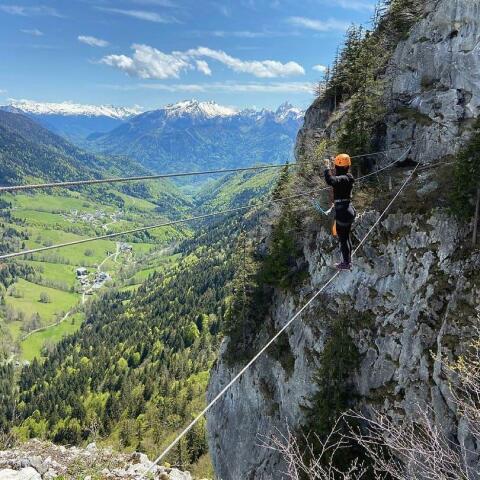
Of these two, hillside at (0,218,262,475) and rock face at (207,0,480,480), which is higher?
rock face at (207,0,480,480)

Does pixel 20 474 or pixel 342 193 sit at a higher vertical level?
pixel 342 193

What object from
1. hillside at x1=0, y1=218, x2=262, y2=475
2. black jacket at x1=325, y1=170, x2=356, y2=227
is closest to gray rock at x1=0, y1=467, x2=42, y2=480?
black jacket at x1=325, y1=170, x2=356, y2=227

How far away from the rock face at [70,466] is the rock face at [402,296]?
300 inches

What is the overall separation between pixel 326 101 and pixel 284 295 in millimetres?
29427

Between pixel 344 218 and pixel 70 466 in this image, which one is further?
pixel 70 466

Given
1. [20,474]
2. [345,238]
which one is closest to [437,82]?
[345,238]

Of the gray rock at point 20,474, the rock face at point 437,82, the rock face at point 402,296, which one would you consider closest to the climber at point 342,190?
the rock face at point 402,296

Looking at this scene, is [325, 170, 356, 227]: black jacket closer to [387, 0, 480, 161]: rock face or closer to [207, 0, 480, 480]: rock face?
[207, 0, 480, 480]: rock face

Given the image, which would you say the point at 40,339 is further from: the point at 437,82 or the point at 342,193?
the point at 342,193

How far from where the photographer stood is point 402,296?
78.3ft

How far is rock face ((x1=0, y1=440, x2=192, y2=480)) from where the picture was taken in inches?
947

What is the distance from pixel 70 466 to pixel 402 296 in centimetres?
2423

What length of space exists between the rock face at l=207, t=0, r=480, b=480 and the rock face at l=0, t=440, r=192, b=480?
7621mm

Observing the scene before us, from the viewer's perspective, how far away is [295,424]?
2864 cm
